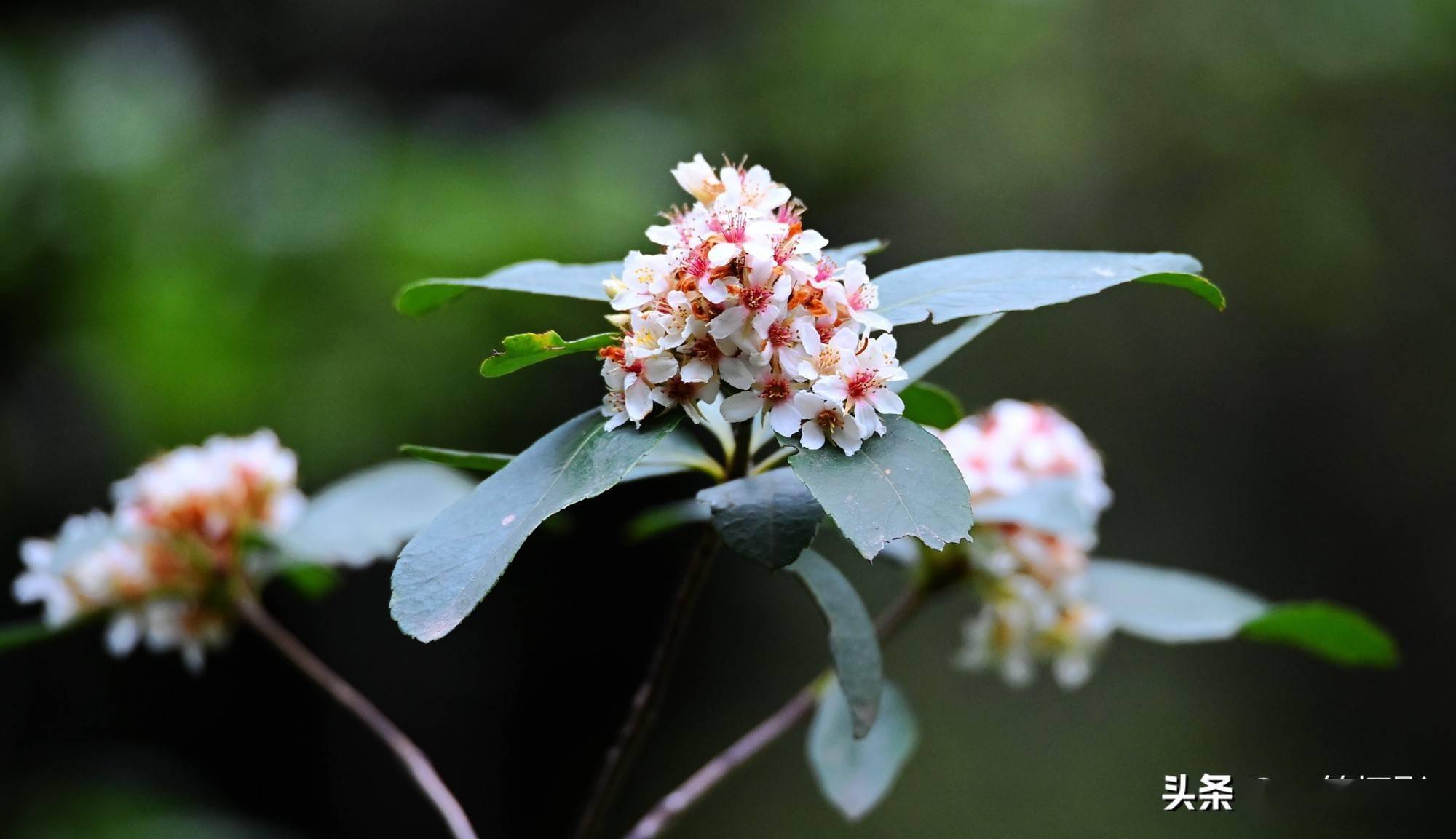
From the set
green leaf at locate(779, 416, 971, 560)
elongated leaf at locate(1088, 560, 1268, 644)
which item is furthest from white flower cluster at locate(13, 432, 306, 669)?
elongated leaf at locate(1088, 560, 1268, 644)

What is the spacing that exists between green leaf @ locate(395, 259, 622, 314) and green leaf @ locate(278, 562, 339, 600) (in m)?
0.36

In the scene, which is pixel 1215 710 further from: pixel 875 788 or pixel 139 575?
pixel 139 575

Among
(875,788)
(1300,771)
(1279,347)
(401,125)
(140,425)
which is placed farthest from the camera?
→ (1279,347)

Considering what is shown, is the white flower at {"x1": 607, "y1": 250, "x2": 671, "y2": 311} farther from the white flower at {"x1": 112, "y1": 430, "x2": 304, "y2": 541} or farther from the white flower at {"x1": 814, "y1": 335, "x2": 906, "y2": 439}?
the white flower at {"x1": 112, "y1": 430, "x2": 304, "y2": 541}

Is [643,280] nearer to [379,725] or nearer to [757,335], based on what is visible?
[757,335]

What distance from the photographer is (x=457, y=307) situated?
210 centimetres

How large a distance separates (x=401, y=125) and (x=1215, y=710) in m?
2.28

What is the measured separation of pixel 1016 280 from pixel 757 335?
16cm

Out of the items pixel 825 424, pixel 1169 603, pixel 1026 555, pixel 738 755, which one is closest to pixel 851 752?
pixel 738 755

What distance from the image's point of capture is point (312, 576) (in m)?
0.95

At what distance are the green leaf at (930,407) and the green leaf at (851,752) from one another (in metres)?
0.30

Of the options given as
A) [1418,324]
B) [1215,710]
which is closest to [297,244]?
[1215,710]

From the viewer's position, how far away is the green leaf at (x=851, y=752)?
852 mm

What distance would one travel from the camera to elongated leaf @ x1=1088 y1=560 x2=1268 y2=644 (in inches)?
38.4
